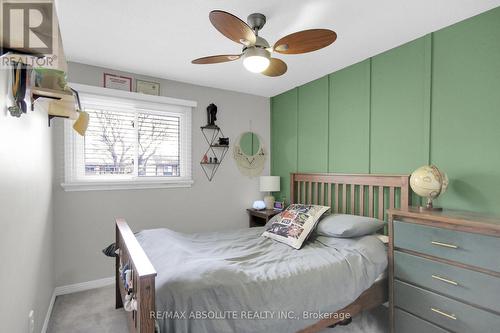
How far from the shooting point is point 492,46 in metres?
1.88

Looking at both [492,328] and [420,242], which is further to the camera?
[420,242]

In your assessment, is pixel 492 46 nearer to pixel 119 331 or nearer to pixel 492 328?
pixel 492 328

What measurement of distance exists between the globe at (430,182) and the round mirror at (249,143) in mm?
2302

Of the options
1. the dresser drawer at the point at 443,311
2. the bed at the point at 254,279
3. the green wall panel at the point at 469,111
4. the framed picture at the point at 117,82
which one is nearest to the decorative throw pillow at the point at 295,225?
the bed at the point at 254,279

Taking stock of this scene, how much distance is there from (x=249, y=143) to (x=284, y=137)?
519 millimetres

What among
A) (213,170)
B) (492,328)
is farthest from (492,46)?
(213,170)

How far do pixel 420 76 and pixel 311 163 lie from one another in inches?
58.7

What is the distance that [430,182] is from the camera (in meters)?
1.89

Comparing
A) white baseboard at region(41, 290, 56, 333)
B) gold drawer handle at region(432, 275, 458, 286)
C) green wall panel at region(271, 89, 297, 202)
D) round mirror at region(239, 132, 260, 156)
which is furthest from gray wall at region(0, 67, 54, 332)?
green wall panel at region(271, 89, 297, 202)

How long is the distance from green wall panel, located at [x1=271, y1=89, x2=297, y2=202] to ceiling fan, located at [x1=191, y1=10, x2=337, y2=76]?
67.1 inches

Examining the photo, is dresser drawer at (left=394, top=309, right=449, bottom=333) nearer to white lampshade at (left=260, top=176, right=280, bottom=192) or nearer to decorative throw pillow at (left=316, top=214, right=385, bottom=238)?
decorative throw pillow at (left=316, top=214, right=385, bottom=238)

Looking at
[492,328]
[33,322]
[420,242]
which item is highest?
[420,242]

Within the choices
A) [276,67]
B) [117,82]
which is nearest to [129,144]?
[117,82]

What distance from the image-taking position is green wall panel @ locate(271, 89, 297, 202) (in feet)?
12.0
